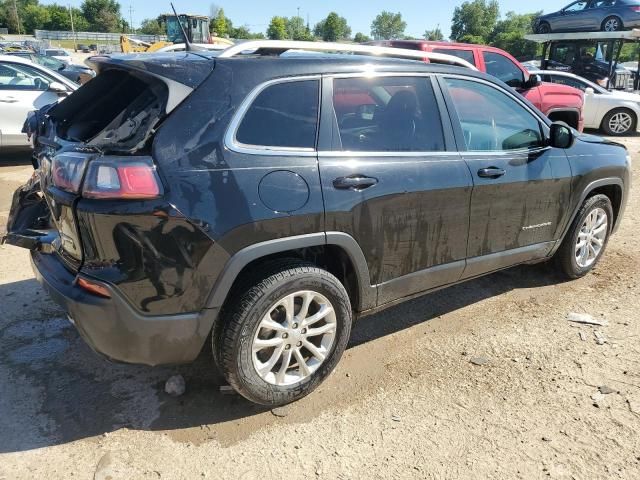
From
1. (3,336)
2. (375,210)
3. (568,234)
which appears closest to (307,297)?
(375,210)

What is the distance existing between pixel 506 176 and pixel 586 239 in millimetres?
1445

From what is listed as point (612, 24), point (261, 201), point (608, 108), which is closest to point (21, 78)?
point (261, 201)

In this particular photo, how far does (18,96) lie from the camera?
8586 millimetres

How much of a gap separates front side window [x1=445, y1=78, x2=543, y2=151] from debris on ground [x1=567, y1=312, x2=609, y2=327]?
1.28m

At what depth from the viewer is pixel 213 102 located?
104 inches

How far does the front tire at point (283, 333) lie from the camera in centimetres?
274

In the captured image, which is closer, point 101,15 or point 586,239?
point 586,239

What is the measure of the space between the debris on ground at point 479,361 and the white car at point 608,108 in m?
11.2

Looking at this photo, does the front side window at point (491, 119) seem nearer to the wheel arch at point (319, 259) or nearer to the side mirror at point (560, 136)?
the side mirror at point (560, 136)

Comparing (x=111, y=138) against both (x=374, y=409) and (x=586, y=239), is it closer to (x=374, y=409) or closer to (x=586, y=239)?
(x=374, y=409)

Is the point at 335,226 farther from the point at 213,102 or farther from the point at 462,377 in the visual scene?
the point at 462,377

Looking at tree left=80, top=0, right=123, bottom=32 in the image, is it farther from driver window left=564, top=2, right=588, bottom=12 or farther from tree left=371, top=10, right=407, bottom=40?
driver window left=564, top=2, right=588, bottom=12

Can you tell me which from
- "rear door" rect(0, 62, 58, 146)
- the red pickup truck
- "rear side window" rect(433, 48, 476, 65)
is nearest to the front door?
"rear side window" rect(433, 48, 476, 65)

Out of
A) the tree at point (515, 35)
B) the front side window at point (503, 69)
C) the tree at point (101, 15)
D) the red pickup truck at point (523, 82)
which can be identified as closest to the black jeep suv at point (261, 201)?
the red pickup truck at point (523, 82)
